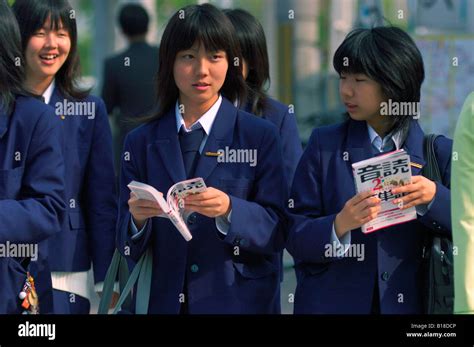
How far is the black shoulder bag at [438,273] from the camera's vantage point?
3.89 meters

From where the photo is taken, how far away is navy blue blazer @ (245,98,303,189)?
16.2ft

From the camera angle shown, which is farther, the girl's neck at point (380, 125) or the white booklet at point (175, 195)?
the girl's neck at point (380, 125)

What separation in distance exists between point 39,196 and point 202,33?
83 centimetres

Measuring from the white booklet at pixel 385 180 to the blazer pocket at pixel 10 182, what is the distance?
1.15m

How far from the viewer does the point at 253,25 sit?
5.28 metres

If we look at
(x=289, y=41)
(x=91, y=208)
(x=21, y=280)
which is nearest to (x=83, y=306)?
(x=91, y=208)

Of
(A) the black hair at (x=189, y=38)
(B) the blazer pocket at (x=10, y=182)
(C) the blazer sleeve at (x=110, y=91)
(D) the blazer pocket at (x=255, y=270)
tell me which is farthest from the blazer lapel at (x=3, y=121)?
(C) the blazer sleeve at (x=110, y=91)

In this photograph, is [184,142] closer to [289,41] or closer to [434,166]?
[434,166]

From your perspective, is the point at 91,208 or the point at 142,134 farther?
the point at 91,208

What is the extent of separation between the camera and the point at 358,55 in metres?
4.05

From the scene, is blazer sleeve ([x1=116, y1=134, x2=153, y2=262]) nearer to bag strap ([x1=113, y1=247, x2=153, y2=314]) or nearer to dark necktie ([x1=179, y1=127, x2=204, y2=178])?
bag strap ([x1=113, y1=247, x2=153, y2=314])

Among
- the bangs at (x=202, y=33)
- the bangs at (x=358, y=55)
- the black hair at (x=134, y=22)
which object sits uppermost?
the black hair at (x=134, y=22)

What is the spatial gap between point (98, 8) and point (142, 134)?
198 inches

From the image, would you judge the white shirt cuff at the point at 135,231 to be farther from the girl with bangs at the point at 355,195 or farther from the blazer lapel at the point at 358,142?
the blazer lapel at the point at 358,142
